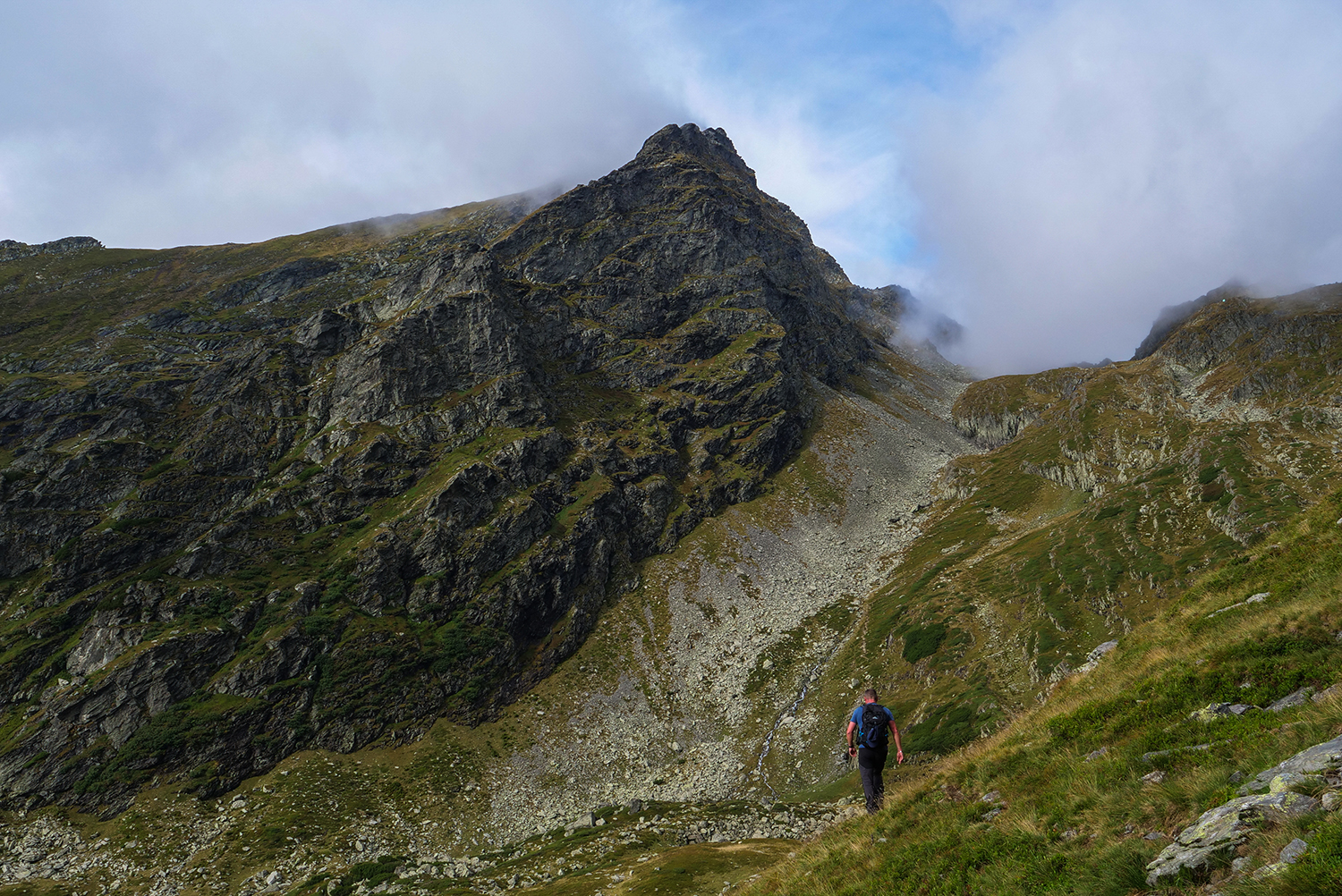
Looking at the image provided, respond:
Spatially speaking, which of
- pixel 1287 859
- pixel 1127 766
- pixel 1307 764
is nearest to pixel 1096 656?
pixel 1127 766

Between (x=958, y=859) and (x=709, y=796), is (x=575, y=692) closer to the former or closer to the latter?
(x=709, y=796)

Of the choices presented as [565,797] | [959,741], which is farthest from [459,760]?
[959,741]

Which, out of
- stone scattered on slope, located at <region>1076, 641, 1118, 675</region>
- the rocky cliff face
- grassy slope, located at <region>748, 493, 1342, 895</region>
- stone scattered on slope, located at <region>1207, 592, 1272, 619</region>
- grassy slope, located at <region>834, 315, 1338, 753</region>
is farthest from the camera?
the rocky cliff face

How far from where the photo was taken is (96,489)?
298 ft

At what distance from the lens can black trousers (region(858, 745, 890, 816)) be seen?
51.9ft

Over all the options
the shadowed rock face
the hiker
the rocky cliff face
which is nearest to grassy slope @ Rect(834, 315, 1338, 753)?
the rocky cliff face

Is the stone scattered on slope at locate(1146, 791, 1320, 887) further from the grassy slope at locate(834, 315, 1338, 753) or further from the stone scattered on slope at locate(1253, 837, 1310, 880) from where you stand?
the grassy slope at locate(834, 315, 1338, 753)

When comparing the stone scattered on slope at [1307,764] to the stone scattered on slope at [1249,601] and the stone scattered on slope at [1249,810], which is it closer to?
the stone scattered on slope at [1249,810]

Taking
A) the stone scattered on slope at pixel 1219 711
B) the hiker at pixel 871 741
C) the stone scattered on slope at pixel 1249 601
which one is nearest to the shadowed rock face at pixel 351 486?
the hiker at pixel 871 741

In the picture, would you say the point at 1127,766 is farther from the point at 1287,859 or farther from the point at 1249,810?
the point at 1287,859

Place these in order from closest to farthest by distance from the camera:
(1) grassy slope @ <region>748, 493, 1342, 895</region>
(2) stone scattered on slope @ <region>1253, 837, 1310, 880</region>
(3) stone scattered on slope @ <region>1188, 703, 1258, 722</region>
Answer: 1. (2) stone scattered on slope @ <region>1253, 837, 1310, 880</region>
2. (1) grassy slope @ <region>748, 493, 1342, 895</region>
3. (3) stone scattered on slope @ <region>1188, 703, 1258, 722</region>

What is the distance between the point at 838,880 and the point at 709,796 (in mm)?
56884

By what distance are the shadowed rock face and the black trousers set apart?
7238 centimetres

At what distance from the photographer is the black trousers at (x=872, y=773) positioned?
15805 millimetres
